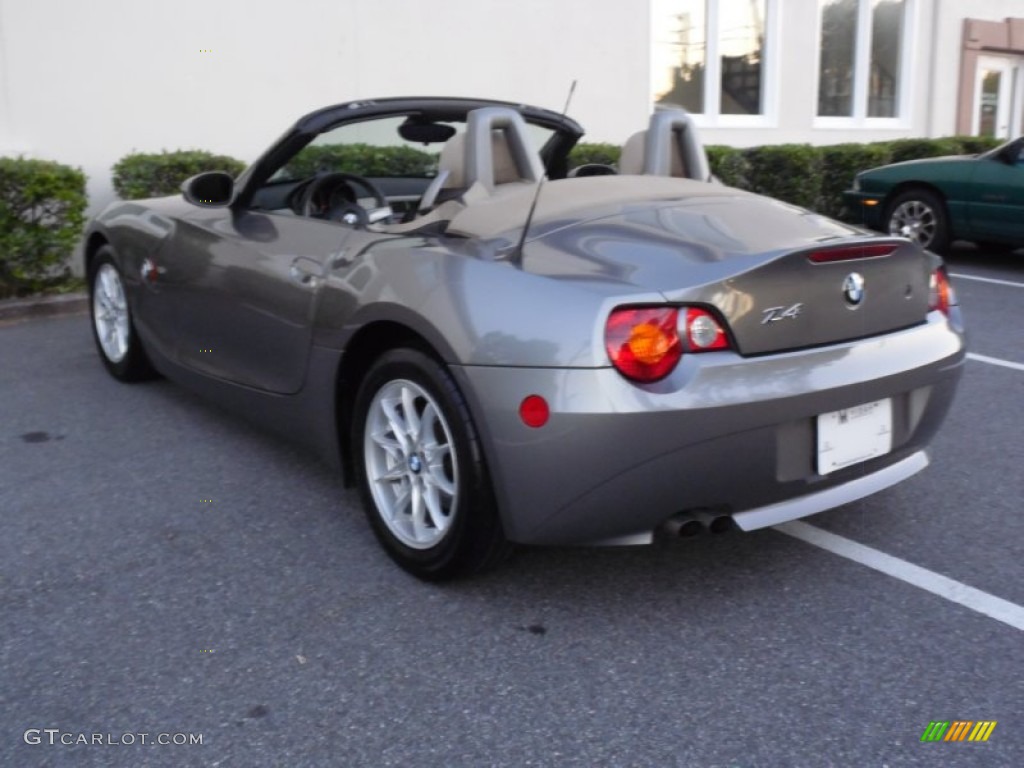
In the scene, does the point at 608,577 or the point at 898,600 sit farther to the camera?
the point at 608,577

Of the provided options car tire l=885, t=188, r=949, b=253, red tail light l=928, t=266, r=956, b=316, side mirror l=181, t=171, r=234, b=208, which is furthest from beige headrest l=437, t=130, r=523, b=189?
car tire l=885, t=188, r=949, b=253

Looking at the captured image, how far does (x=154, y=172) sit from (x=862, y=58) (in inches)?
432

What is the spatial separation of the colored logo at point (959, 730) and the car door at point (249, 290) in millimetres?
2234

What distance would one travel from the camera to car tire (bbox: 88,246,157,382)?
5.30 meters

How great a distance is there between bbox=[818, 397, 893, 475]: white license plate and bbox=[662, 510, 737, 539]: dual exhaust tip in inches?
12.9

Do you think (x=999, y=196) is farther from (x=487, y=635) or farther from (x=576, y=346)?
(x=487, y=635)

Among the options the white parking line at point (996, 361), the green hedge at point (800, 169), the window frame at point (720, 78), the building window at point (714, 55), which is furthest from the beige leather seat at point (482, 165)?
the window frame at point (720, 78)

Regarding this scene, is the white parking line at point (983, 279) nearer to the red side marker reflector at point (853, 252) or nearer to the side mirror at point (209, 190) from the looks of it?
the red side marker reflector at point (853, 252)

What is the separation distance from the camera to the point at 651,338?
2697 mm

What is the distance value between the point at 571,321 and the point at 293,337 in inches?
52.6

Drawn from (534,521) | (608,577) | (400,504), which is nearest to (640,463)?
(534,521)

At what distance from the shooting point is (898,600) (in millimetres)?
3037

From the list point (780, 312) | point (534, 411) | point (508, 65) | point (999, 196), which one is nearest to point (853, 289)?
point (780, 312)

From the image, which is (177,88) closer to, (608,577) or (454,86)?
(454,86)
